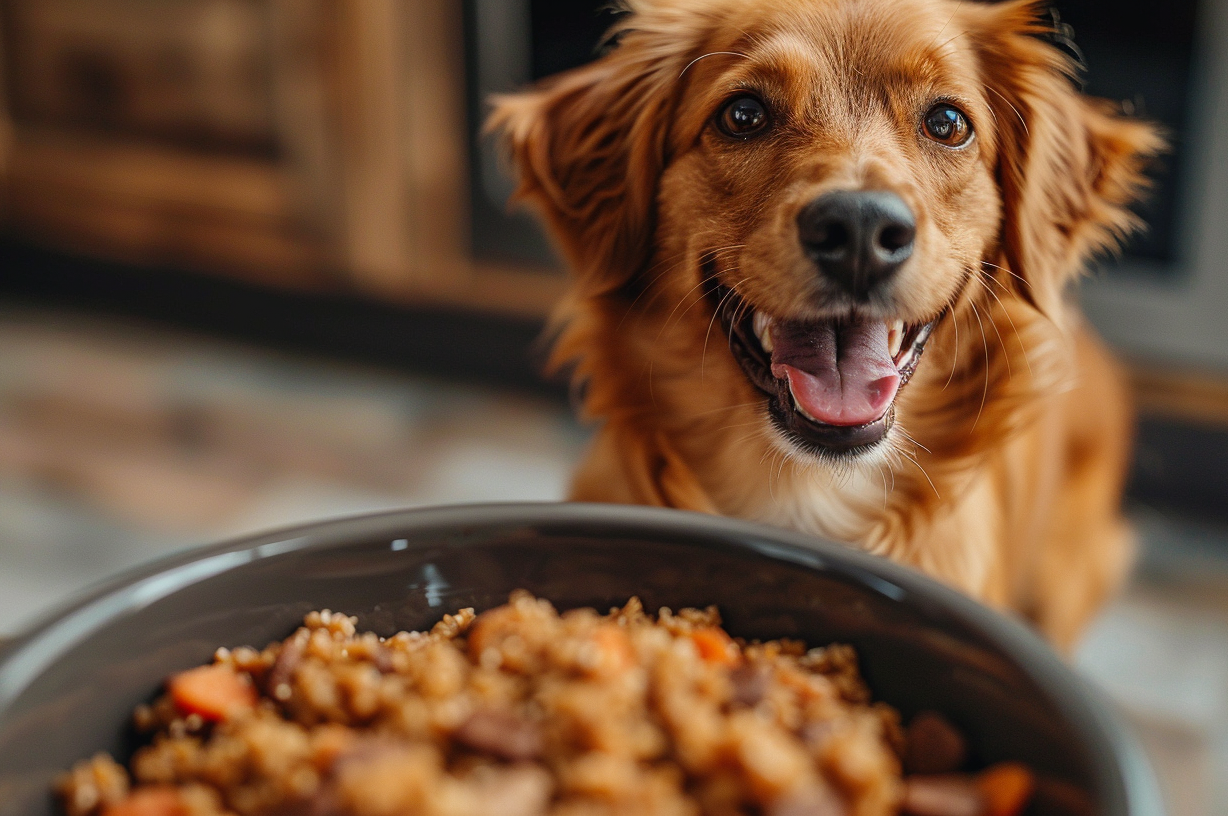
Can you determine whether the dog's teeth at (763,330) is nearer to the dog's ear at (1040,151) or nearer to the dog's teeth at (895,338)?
the dog's teeth at (895,338)

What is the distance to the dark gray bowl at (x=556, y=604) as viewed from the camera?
0.50 metres

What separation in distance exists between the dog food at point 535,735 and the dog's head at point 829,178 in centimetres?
34

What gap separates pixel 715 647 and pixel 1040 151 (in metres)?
0.63

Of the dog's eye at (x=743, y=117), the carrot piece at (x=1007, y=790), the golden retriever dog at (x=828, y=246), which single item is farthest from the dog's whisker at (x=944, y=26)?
the carrot piece at (x=1007, y=790)

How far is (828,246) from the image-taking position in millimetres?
844

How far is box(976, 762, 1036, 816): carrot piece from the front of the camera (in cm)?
49

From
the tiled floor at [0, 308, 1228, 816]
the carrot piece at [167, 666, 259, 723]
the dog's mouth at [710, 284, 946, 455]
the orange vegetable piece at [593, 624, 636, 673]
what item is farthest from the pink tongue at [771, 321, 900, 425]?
the tiled floor at [0, 308, 1228, 816]

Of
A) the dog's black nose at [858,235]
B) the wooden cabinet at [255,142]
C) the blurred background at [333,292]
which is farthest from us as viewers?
the wooden cabinet at [255,142]

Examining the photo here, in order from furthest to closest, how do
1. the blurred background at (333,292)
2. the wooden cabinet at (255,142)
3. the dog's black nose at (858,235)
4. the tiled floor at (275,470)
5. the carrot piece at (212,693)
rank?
1. the wooden cabinet at (255,142)
2. the blurred background at (333,292)
3. the tiled floor at (275,470)
4. the dog's black nose at (858,235)
5. the carrot piece at (212,693)

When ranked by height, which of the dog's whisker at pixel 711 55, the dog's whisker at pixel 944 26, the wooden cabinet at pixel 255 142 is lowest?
the wooden cabinet at pixel 255 142

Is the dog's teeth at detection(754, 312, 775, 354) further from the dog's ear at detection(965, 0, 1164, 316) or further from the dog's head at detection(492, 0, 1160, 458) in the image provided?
the dog's ear at detection(965, 0, 1164, 316)

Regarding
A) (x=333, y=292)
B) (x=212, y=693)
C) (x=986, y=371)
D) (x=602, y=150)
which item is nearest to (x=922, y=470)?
(x=986, y=371)

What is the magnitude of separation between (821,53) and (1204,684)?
146 centimetres

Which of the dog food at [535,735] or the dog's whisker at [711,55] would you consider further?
the dog's whisker at [711,55]
